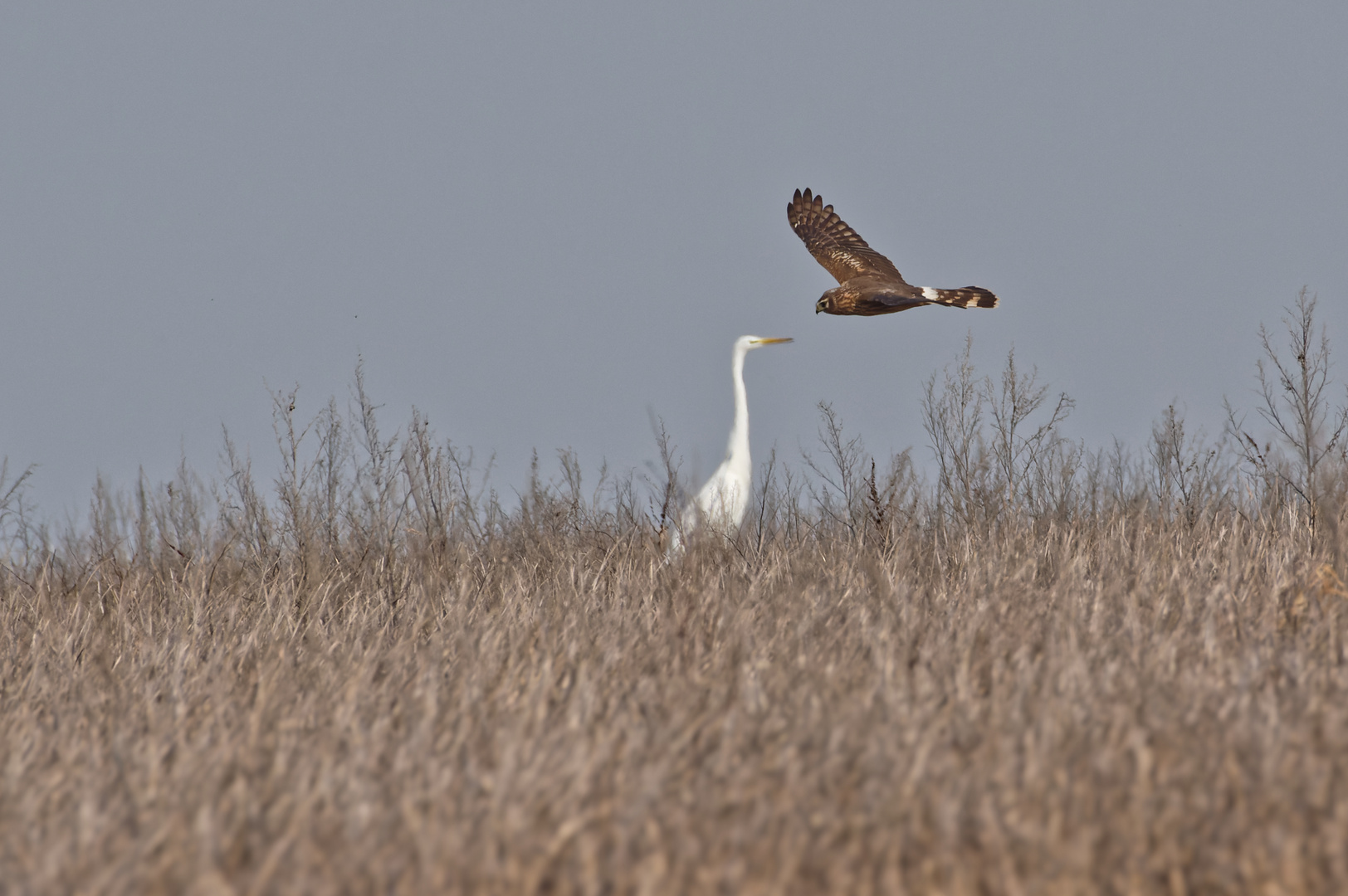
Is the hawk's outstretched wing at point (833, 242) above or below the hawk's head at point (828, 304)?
above

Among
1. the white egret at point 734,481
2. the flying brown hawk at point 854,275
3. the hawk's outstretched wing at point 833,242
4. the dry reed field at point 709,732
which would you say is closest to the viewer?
the dry reed field at point 709,732

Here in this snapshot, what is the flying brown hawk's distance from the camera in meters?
7.81

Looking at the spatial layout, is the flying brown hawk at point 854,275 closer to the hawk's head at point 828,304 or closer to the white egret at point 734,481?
the hawk's head at point 828,304

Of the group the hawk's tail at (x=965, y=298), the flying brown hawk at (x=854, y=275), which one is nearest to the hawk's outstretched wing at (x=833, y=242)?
the flying brown hawk at (x=854, y=275)

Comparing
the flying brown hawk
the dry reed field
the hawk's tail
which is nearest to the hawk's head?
the flying brown hawk

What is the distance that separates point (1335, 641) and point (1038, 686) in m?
1.37

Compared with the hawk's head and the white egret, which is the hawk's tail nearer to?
the hawk's head

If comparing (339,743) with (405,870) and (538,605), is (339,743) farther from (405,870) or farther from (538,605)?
(538,605)

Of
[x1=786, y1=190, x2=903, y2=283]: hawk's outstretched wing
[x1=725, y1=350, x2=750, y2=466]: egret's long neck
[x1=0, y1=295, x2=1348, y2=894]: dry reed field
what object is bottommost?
[x1=0, y1=295, x2=1348, y2=894]: dry reed field

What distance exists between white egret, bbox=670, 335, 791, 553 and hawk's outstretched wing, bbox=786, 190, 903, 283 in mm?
778

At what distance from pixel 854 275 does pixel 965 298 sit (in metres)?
0.94

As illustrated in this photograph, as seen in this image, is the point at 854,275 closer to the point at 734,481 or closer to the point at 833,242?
the point at 833,242

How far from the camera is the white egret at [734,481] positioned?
6.58 meters

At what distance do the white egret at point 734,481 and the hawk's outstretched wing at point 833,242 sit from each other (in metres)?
0.78
